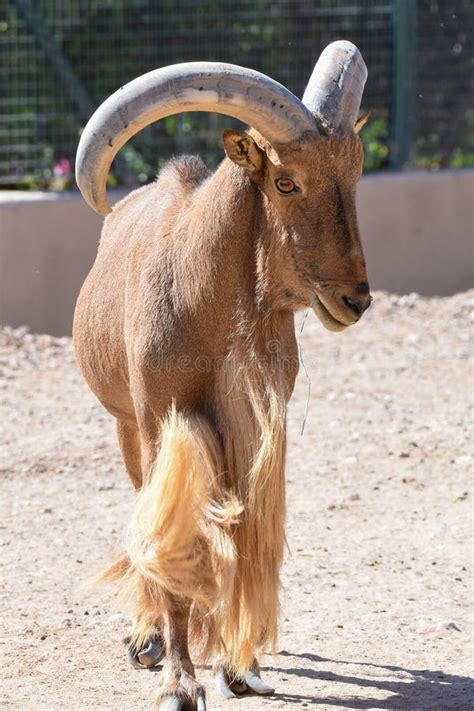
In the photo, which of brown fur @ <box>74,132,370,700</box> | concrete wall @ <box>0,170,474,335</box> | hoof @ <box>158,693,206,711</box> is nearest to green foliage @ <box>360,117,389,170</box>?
concrete wall @ <box>0,170,474,335</box>

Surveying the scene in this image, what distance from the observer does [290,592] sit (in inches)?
213

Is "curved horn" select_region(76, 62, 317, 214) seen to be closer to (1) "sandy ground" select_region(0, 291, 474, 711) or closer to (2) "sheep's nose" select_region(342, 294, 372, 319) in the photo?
(2) "sheep's nose" select_region(342, 294, 372, 319)

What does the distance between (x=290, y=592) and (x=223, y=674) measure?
97 cm

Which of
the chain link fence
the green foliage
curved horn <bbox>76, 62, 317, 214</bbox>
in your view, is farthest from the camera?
the green foliage

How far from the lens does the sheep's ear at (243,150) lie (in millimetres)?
3943

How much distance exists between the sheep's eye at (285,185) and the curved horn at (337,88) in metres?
0.23

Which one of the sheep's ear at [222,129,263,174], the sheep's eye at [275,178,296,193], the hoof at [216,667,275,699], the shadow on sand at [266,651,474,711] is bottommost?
the shadow on sand at [266,651,474,711]

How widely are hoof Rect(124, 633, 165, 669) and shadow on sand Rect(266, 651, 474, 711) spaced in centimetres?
45

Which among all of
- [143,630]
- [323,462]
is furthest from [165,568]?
[323,462]

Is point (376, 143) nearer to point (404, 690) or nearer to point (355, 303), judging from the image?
point (404, 690)

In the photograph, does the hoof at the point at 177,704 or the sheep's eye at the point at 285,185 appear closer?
the sheep's eye at the point at 285,185

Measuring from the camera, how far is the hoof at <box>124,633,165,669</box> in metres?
4.67

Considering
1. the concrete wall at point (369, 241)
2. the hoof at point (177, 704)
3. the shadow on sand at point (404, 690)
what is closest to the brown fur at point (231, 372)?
the hoof at point (177, 704)

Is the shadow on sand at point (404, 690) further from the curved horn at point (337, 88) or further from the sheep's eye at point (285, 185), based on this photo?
the curved horn at point (337, 88)
